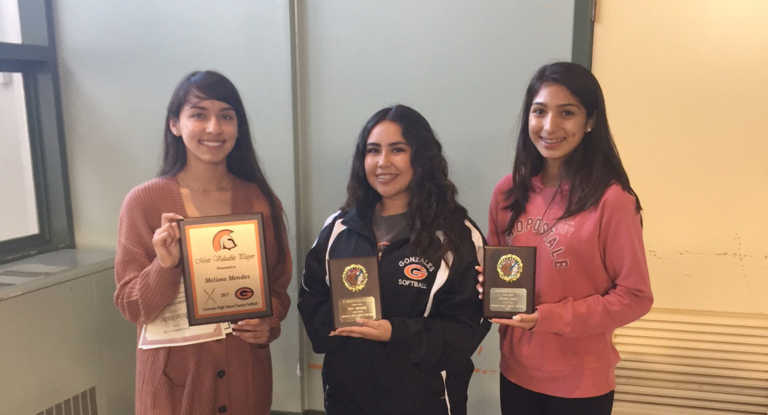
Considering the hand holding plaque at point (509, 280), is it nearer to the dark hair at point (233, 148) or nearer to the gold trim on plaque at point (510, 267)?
the gold trim on plaque at point (510, 267)

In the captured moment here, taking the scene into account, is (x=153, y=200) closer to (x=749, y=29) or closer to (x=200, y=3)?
(x=200, y=3)

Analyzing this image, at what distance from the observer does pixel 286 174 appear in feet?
7.93

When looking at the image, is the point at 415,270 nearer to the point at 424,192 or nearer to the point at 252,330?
the point at 424,192

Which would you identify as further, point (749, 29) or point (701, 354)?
point (701, 354)

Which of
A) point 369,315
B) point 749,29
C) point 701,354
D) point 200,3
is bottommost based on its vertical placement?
point 701,354

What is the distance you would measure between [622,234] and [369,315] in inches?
28.6

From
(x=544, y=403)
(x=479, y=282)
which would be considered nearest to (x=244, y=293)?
(x=479, y=282)

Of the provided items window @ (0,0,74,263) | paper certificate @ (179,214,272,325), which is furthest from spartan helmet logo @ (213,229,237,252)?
window @ (0,0,74,263)

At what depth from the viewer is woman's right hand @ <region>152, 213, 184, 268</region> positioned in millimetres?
1520

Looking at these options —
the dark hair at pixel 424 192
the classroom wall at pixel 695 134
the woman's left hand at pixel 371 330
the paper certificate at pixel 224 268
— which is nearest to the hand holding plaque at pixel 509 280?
the dark hair at pixel 424 192

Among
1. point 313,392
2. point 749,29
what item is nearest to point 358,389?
point 313,392

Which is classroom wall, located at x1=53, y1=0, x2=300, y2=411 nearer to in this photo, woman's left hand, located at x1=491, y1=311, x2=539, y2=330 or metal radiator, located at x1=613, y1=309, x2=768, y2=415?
woman's left hand, located at x1=491, y1=311, x2=539, y2=330

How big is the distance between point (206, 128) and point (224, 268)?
427 mm

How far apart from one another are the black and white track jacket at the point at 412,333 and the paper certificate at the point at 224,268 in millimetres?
227
